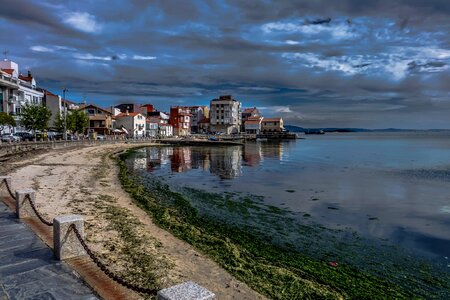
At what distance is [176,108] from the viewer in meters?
134

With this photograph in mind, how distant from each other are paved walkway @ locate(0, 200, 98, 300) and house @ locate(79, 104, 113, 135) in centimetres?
9232

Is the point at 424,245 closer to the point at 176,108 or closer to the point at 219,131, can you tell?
the point at 176,108

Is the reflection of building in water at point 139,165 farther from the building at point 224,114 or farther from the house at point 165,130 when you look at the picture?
the building at point 224,114

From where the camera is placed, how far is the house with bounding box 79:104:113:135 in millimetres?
94988

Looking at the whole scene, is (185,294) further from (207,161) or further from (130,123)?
(130,123)

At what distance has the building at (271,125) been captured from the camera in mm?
153587

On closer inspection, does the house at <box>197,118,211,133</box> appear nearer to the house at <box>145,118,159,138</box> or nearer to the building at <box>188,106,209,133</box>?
the building at <box>188,106,209,133</box>

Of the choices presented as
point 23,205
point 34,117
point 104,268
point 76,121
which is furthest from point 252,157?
point 104,268

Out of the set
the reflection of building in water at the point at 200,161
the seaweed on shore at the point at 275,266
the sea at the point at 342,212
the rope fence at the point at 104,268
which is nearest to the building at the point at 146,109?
the reflection of building in water at the point at 200,161

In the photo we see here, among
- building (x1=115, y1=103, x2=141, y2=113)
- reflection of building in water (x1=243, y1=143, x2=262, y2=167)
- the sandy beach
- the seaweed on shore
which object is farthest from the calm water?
building (x1=115, y1=103, x2=141, y2=113)

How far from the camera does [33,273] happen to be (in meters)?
6.54

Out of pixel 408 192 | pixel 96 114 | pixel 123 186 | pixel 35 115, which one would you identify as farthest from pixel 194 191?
pixel 96 114

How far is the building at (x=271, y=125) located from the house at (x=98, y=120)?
7907 centimetres

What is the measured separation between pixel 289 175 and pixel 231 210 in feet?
58.3
